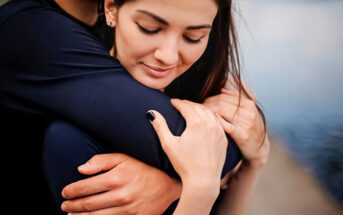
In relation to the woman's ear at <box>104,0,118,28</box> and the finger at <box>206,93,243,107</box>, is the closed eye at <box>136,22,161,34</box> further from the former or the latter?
the finger at <box>206,93,243,107</box>

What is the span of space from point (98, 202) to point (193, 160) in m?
0.21

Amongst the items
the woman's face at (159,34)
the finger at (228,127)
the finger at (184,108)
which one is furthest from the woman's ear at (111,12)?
the finger at (228,127)

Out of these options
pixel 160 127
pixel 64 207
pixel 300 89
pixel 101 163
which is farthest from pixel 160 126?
pixel 300 89

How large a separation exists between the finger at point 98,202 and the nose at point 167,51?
29cm

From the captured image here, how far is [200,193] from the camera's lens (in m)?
0.66

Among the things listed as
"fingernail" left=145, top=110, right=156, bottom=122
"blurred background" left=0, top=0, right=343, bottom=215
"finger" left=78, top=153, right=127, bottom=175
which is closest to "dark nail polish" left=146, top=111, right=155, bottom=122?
"fingernail" left=145, top=110, right=156, bottom=122

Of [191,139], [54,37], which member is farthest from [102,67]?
[191,139]

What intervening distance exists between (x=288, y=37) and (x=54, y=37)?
73 cm

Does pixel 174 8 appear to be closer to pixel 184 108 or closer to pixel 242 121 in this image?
pixel 184 108

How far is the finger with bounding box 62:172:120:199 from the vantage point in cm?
66

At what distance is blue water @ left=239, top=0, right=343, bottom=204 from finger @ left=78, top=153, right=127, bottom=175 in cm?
60

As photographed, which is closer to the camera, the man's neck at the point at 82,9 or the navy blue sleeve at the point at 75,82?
the navy blue sleeve at the point at 75,82

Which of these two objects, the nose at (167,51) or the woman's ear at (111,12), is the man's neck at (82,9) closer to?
the woman's ear at (111,12)

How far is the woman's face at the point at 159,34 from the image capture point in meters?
0.68
